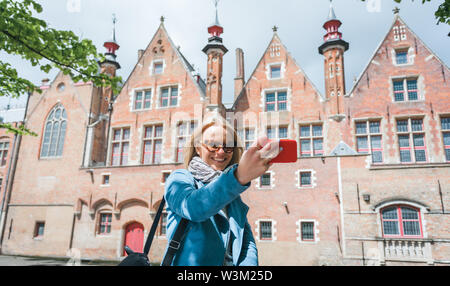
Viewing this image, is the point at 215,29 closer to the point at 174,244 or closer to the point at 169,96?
the point at 169,96

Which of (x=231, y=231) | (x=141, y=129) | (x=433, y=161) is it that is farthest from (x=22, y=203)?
(x=433, y=161)

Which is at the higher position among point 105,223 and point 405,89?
point 405,89

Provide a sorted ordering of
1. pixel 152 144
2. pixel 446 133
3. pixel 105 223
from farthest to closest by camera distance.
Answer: pixel 152 144 → pixel 105 223 → pixel 446 133

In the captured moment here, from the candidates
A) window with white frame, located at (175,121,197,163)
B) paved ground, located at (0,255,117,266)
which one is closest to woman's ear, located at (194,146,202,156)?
window with white frame, located at (175,121,197,163)

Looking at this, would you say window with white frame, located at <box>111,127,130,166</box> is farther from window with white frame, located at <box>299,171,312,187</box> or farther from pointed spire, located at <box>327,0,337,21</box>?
pointed spire, located at <box>327,0,337,21</box>

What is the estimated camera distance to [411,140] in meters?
13.0

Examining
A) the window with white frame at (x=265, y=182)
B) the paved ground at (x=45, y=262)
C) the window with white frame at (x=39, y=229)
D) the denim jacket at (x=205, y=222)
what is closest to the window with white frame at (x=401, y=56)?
the window with white frame at (x=265, y=182)

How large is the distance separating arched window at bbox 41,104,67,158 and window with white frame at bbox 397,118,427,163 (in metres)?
18.8

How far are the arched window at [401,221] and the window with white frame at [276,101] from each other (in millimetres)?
6811

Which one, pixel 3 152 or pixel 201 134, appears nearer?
pixel 201 134

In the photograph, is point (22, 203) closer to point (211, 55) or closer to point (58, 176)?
point (58, 176)

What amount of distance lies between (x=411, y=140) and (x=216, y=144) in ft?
46.8

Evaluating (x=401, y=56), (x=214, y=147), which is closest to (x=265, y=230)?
(x=401, y=56)

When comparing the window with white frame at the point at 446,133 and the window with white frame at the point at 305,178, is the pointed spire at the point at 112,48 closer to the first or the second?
the window with white frame at the point at 305,178
